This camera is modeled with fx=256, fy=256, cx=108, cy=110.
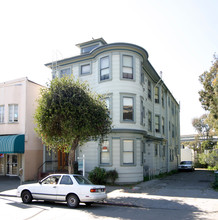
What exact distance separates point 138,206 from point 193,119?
5695 centimetres

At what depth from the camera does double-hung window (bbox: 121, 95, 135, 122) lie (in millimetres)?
19188

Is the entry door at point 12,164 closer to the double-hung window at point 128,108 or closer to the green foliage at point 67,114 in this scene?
the green foliage at point 67,114

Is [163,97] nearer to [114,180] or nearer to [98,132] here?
[114,180]

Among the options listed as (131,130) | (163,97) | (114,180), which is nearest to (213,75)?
(163,97)

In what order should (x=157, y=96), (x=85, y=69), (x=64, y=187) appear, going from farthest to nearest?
(x=157, y=96) → (x=85, y=69) → (x=64, y=187)

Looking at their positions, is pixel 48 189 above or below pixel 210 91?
below

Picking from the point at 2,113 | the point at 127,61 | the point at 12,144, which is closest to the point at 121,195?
the point at 12,144

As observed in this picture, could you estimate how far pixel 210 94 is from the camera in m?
27.3

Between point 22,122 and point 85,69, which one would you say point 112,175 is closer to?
point 22,122

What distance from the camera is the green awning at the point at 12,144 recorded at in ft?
62.1

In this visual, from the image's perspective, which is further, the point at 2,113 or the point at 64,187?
the point at 2,113

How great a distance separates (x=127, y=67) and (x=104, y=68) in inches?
70.2

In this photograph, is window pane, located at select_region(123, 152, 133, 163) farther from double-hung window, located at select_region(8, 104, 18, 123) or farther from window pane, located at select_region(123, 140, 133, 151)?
double-hung window, located at select_region(8, 104, 18, 123)

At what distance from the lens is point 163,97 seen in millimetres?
29469
